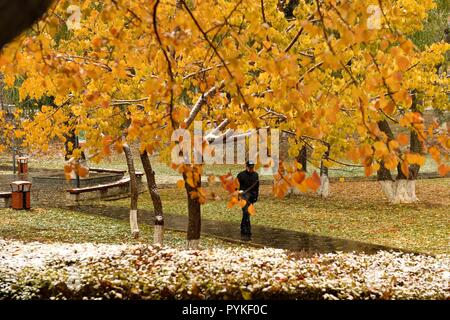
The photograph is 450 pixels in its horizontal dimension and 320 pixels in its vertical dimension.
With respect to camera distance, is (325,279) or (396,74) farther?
(325,279)

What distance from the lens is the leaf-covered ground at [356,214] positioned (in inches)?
719

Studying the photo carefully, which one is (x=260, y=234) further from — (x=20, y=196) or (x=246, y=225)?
(x=20, y=196)

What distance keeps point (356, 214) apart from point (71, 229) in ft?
30.8

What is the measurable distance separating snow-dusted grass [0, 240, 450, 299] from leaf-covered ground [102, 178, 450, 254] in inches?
294

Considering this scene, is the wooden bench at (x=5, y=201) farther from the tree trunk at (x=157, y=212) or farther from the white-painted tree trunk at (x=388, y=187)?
the white-painted tree trunk at (x=388, y=187)

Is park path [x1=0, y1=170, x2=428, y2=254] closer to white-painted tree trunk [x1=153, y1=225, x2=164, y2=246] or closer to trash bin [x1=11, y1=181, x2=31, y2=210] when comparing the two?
trash bin [x1=11, y1=181, x2=31, y2=210]

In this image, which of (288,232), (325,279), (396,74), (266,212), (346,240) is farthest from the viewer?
(266,212)

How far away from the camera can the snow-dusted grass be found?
322 inches

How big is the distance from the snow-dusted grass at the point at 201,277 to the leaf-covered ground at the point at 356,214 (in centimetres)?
747

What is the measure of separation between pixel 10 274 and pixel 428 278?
5.31 meters

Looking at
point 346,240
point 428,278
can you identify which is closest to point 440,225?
point 346,240

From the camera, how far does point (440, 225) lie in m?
20.4

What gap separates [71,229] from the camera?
18.8m
